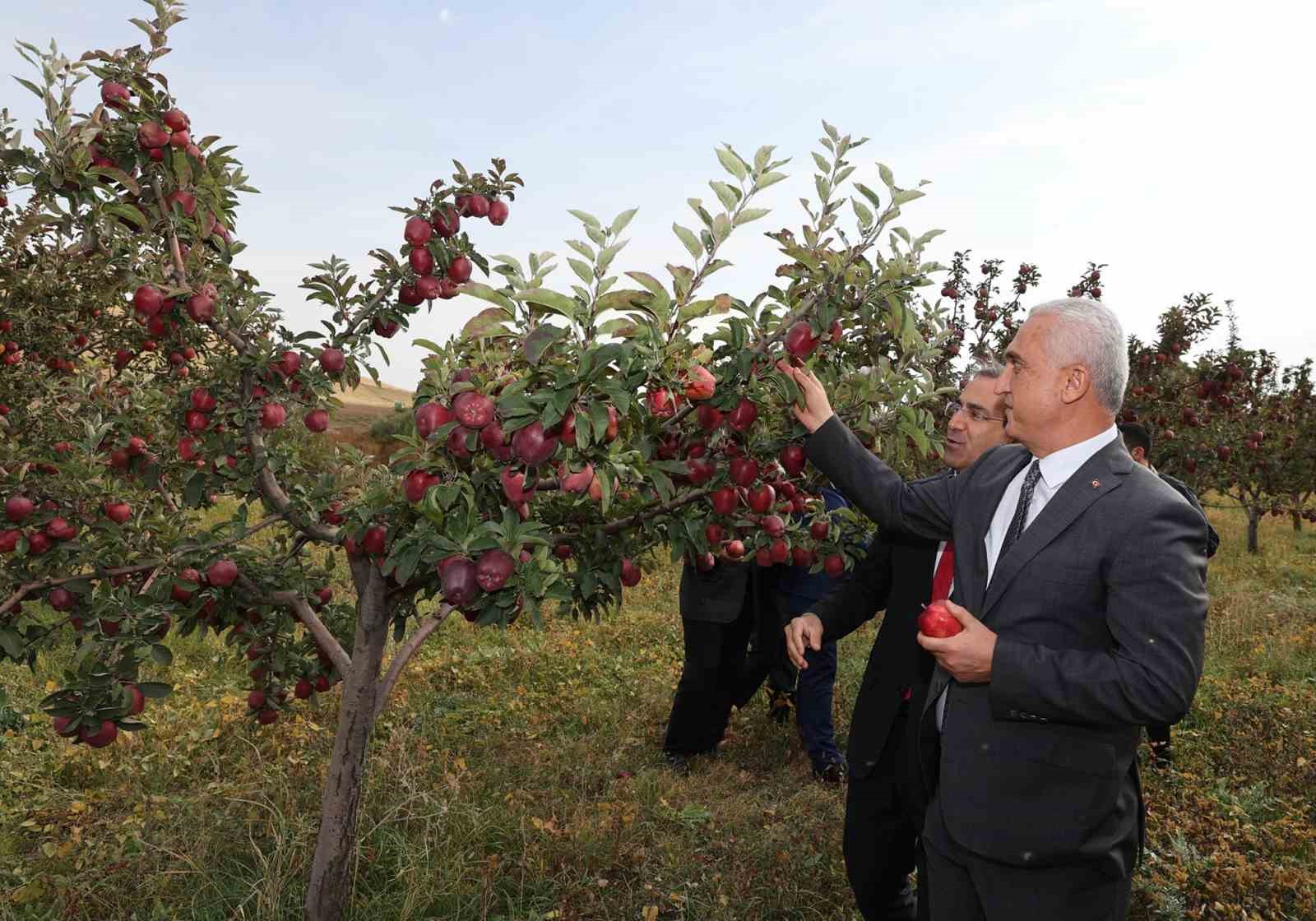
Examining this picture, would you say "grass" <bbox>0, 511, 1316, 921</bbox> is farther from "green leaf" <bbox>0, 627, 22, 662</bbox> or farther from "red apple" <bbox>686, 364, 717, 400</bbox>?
"red apple" <bbox>686, 364, 717, 400</bbox>

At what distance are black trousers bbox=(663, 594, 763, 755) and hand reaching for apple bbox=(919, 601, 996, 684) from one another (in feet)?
10.2

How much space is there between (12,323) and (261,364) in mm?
3704

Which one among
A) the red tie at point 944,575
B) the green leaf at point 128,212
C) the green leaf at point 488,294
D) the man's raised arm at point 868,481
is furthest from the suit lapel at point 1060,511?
the green leaf at point 128,212

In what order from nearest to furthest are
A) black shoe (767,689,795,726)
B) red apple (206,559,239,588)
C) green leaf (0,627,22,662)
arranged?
green leaf (0,627,22,662) < red apple (206,559,239,588) < black shoe (767,689,795,726)

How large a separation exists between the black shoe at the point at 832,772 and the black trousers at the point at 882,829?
1927 mm

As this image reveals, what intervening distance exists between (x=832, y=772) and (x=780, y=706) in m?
0.86

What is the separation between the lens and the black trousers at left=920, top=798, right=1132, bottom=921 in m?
1.89

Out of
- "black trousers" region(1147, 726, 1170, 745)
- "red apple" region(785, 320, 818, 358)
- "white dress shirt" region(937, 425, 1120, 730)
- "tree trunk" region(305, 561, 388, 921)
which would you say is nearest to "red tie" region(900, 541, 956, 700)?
"white dress shirt" region(937, 425, 1120, 730)

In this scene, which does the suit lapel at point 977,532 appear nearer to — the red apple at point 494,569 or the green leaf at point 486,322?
the red apple at point 494,569

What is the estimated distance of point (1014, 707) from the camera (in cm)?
181

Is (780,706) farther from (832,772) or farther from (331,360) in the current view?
(331,360)

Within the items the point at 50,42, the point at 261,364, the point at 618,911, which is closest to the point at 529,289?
the point at 261,364

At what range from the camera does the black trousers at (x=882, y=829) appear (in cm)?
280

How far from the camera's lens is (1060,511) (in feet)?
6.33
